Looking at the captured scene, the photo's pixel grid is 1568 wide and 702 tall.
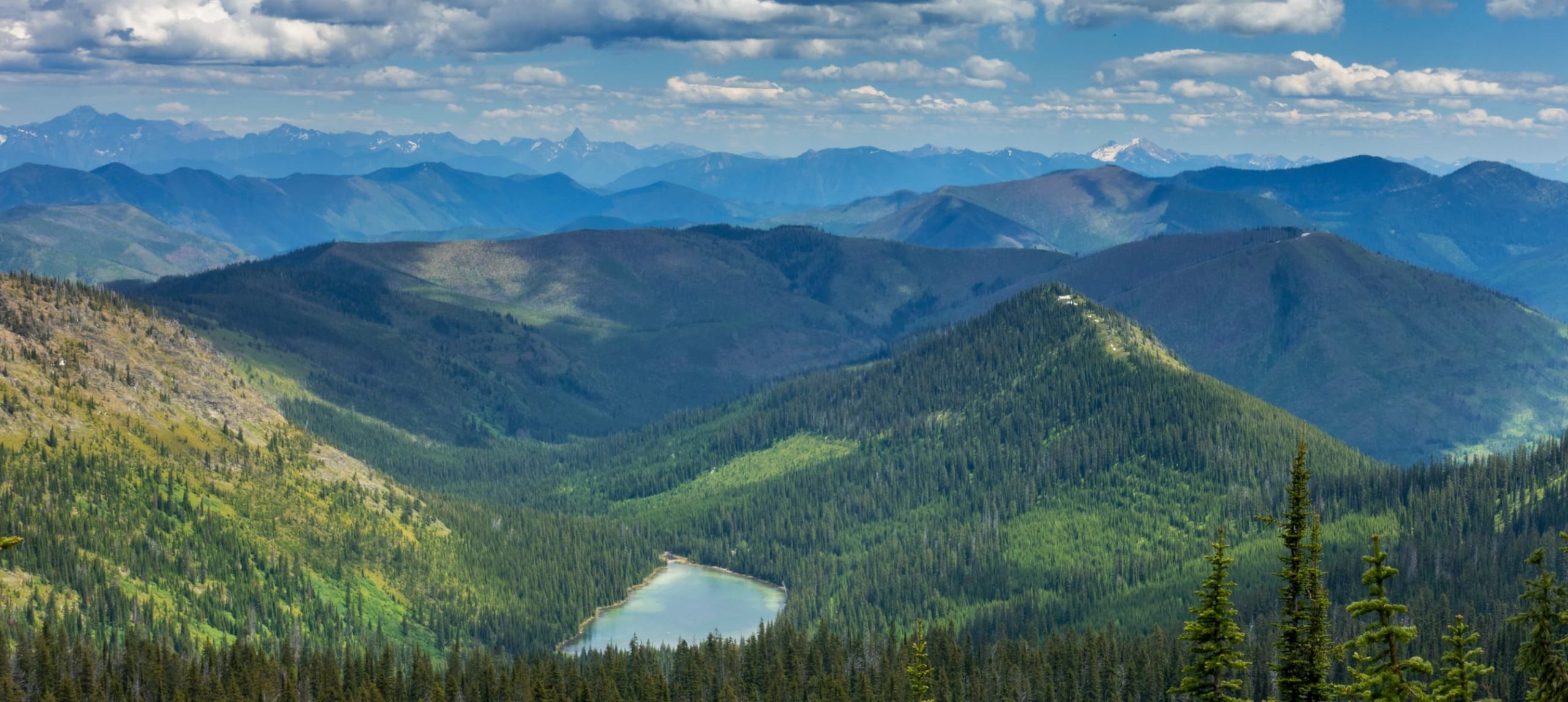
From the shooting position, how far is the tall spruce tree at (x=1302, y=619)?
62.8 m

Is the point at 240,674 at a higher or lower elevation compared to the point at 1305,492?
lower

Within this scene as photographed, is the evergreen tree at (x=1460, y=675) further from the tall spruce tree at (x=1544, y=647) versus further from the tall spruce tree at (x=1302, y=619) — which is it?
the tall spruce tree at (x=1302, y=619)

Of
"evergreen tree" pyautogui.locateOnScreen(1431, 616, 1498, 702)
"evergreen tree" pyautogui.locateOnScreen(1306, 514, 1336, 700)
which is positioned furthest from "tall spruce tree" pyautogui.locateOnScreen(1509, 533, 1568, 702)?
"evergreen tree" pyautogui.locateOnScreen(1306, 514, 1336, 700)

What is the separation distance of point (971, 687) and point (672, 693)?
39.1 m

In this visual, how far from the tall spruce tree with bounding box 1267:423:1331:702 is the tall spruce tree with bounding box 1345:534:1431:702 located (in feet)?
4.67

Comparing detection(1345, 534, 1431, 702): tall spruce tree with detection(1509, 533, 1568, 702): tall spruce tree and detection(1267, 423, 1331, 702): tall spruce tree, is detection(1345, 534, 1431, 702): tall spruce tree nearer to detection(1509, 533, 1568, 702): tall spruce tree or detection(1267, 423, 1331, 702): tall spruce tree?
detection(1267, 423, 1331, 702): tall spruce tree

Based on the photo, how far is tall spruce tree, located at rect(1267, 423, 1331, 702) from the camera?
206 ft

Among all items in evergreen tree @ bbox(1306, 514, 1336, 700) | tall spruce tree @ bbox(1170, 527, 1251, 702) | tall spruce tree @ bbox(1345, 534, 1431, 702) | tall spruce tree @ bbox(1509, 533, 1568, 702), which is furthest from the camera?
tall spruce tree @ bbox(1170, 527, 1251, 702)

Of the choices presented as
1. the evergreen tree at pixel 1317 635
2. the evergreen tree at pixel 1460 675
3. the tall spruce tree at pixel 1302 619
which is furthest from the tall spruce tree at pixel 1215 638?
the evergreen tree at pixel 1460 675

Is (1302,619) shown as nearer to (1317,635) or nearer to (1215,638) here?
(1317,635)

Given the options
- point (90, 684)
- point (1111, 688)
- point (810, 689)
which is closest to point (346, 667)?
point (90, 684)

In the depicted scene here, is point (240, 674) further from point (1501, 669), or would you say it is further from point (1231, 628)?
point (1501, 669)

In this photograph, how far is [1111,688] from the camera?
190250 millimetres

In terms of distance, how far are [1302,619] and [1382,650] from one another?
12.4ft
